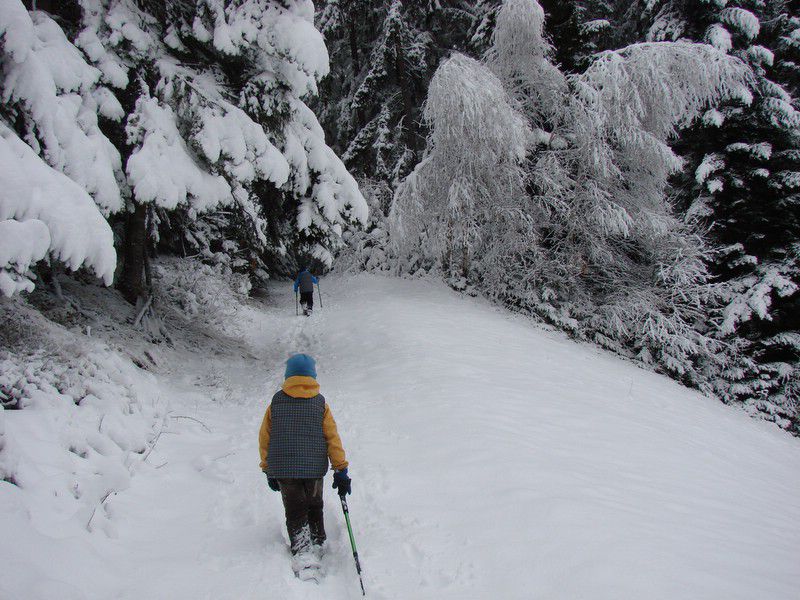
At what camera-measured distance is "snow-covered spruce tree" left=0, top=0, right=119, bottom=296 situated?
3395 millimetres

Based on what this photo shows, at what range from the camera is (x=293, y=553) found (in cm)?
342

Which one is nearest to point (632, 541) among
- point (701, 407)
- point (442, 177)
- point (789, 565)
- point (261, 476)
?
point (789, 565)

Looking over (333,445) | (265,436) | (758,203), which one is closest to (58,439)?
(265,436)

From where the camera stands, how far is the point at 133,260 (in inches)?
310

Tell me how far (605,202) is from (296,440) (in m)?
11.4

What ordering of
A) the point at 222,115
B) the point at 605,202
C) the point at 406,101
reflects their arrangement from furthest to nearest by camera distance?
the point at 406,101 → the point at 605,202 → the point at 222,115

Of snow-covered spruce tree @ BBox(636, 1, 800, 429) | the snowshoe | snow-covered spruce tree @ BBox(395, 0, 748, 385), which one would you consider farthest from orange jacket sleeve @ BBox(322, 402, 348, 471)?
snow-covered spruce tree @ BBox(636, 1, 800, 429)

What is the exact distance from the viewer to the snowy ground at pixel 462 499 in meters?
3.02

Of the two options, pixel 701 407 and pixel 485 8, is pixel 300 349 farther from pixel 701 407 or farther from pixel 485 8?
pixel 485 8

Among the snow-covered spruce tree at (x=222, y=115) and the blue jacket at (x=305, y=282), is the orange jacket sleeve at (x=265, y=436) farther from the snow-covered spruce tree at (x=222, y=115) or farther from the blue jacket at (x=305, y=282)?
the blue jacket at (x=305, y=282)

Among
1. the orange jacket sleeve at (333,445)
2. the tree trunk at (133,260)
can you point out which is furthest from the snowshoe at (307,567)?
the tree trunk at (133,260)

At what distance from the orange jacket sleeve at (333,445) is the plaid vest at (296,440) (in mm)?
39

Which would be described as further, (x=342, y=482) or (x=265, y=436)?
(x=265, y=436)

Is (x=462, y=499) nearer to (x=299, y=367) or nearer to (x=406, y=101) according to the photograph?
(x=299, y=367)
